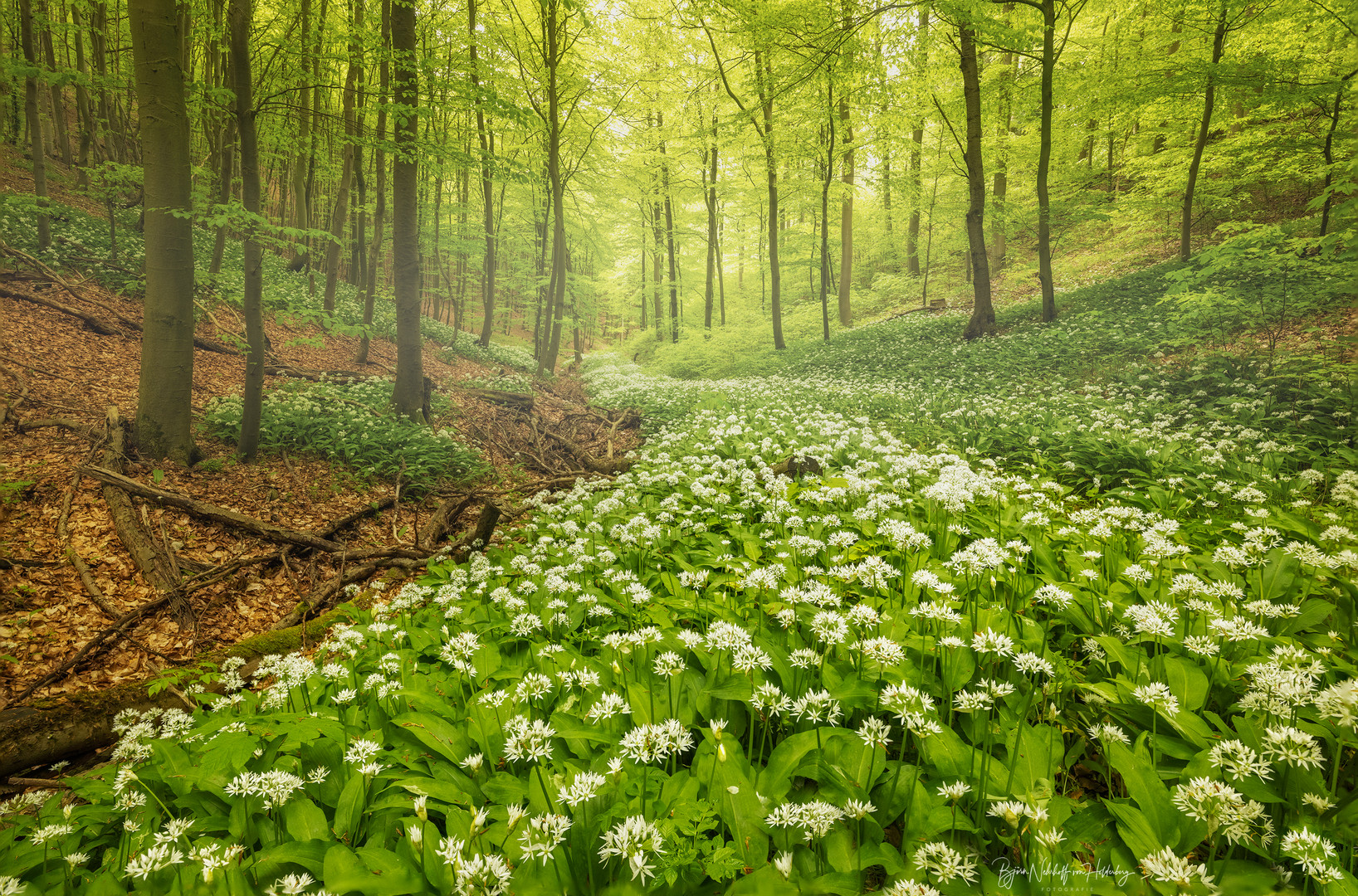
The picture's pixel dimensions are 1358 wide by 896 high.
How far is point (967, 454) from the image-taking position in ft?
20.2

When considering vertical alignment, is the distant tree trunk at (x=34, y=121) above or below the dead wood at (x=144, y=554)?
above

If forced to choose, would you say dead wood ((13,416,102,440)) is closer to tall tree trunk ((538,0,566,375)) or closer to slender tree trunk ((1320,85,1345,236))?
tall tree trunk ((538,0,566,375))

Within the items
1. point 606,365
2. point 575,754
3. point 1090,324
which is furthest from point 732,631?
point 606,365

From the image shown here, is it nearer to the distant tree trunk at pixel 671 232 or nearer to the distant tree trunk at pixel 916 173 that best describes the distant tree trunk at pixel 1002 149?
the distant tree trunk at pixel 916 173

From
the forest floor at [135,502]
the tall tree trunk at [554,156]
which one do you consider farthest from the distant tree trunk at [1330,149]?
the tall tree trunk at [554,156]

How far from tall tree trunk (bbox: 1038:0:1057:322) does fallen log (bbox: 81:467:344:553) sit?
16.9 m

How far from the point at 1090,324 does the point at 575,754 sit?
15.0 metres

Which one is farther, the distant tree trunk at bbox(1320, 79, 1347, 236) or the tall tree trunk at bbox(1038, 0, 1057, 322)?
the tall tree trunk at bbox(1038, 0, 1057, 322)

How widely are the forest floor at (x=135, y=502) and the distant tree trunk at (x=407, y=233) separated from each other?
0.89 meters

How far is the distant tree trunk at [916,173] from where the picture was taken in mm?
14166

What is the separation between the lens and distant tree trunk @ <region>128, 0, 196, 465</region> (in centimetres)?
598

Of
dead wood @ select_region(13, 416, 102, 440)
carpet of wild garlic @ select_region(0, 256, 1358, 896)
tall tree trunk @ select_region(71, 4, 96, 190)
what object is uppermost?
tall tree trunk @ select_region(71, 4, 96, 190)

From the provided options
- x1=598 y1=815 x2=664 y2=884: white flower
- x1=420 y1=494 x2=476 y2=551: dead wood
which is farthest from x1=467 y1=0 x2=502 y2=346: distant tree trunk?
x1=598 y1=815 x2=664 y2=884: white flower

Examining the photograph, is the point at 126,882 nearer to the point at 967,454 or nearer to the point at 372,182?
the point at 967,454
